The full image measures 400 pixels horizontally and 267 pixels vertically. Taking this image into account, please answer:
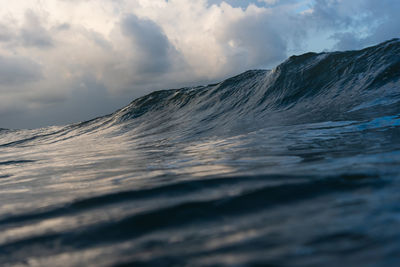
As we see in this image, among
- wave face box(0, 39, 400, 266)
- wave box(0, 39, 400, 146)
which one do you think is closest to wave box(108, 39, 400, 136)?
wave box(0, 39, 400, 146)

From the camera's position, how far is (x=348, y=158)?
6.23 feet

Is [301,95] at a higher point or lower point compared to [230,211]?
higher

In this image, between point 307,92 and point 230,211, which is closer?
point 230,211

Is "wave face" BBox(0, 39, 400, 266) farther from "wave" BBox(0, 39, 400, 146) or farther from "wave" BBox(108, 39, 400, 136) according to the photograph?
"wave" BBox(108, 39, 400, 136)

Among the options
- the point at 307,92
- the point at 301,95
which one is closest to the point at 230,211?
the point at 301,95

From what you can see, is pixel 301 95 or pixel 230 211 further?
pixel 301 95

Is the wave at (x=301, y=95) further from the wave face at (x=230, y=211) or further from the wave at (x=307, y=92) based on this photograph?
the wave face at (x=230, y=211)

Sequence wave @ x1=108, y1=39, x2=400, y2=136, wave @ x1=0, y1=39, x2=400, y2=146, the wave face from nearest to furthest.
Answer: the wave face
wave @ x1=0, y1=39, x2=400, y2=146
wave @ x1=108, y1=39, x2=400, y2=136

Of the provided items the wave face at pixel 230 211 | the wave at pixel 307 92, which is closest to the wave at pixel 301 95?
the wave at pixel 307 92

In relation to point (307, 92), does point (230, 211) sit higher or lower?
lower

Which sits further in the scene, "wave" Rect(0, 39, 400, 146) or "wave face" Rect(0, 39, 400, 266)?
"wave" Rect(0, 39, 400, 146)

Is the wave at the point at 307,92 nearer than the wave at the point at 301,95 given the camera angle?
No

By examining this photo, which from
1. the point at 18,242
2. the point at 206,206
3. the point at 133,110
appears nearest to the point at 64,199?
the point at 18,242

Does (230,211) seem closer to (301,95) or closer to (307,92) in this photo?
(301,95)
